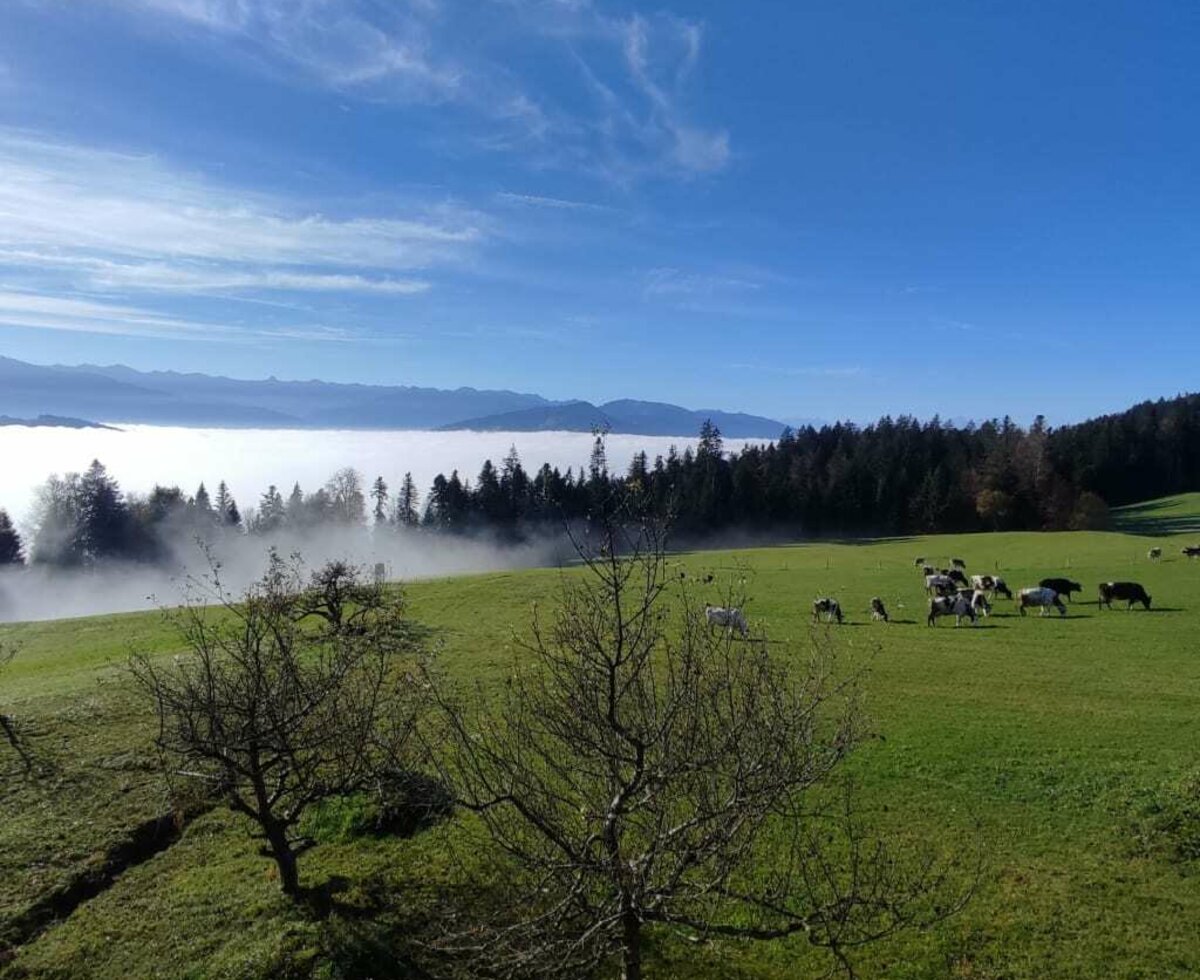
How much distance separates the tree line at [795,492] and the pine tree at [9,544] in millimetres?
218

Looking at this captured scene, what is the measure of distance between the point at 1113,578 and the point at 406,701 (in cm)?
4198

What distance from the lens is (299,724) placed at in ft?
41.4

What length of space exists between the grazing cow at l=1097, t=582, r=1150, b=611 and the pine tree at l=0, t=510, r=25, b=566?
357 feet

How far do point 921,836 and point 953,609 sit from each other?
933 inches

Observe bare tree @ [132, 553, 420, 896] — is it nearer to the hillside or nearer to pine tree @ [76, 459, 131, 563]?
the hillside

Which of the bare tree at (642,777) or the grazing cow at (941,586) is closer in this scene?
the bare tree at (642,777)

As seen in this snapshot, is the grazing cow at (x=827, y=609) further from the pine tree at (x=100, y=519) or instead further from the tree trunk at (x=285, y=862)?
the pine tree at (x=100, y=519)

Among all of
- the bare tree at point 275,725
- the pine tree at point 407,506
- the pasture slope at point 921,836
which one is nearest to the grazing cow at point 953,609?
the pasture slope at point 921,836

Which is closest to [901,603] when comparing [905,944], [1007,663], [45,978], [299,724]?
[1007,663]

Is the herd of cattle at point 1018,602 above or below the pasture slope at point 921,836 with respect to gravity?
above

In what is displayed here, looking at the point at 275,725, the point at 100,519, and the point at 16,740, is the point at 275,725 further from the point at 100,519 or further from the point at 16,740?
the point at 100,519

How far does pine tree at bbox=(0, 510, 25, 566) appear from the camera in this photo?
87.1 metres

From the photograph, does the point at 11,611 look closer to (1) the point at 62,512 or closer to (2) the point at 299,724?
(1) the point at 62,512

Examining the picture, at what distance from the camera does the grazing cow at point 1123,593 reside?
34781 millimetres
